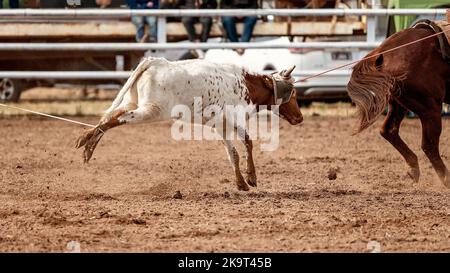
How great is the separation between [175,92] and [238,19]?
6.51 metres

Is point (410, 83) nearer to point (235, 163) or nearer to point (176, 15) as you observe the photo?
point (235, 163)

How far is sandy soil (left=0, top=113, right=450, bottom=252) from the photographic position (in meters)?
6.77

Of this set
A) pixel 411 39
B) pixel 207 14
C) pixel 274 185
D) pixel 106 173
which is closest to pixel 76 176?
pixel 106 173

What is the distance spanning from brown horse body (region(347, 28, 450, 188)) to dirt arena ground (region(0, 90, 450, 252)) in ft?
1.98

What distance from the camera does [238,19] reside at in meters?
14.7

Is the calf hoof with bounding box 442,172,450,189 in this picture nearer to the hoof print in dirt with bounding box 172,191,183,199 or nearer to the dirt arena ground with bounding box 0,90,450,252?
the dirt arena ground with bounding box 0,90,450,252

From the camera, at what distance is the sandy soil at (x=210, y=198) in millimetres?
6773

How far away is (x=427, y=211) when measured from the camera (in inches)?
311

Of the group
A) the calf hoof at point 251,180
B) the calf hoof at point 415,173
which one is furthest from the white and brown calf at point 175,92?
the calf hoof at point 415,173

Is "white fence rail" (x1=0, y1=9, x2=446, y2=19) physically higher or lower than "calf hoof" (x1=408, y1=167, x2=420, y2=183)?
higher

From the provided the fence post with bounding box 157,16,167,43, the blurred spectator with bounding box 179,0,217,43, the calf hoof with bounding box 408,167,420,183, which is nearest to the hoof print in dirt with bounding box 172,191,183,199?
the calf hoof with bounding box 408,167,420,183

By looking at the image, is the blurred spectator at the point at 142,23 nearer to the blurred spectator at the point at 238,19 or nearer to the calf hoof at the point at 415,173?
the blurred spectator at the point at 238,19

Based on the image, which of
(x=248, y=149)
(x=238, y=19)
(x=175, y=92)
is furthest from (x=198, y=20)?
(x=175, y=92)
